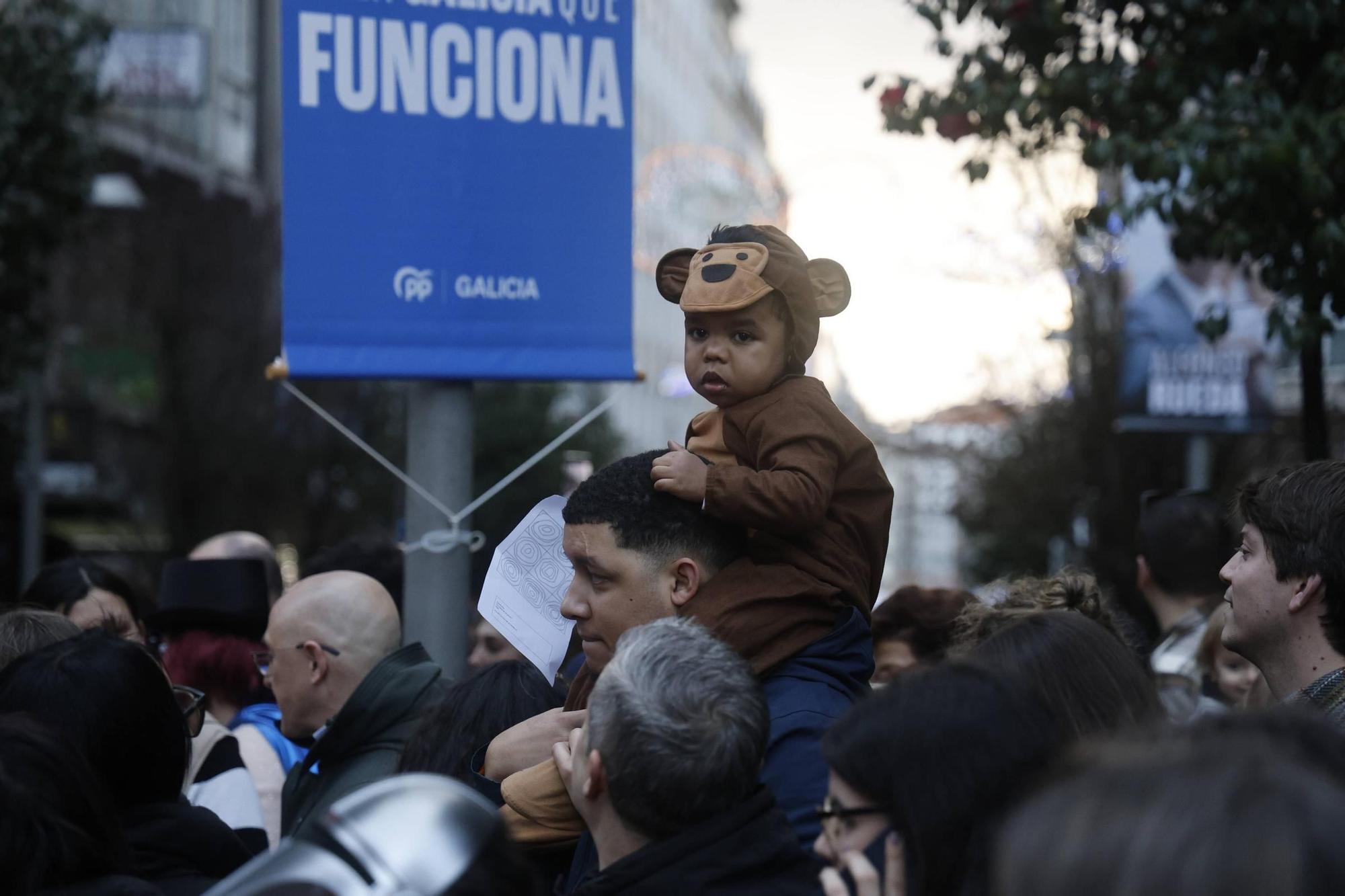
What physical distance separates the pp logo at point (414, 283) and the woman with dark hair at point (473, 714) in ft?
4.57

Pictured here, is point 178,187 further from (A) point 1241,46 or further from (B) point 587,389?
(A) point 1241,46

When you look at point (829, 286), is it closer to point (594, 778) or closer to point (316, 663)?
point (594, 778)

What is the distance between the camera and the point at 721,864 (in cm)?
239

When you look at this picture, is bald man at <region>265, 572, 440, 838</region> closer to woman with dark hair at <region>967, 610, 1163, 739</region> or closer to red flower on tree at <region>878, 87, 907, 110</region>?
woman with dark hair at <region>967, 610, 1163, 739</region>

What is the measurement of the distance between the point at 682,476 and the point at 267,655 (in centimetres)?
262

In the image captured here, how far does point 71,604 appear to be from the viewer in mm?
5238

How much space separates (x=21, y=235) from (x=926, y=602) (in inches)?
378

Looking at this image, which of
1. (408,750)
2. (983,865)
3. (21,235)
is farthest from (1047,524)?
(983,865)

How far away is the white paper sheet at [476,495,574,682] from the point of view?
11.0 ft

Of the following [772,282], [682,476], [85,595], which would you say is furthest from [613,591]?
[85,595]

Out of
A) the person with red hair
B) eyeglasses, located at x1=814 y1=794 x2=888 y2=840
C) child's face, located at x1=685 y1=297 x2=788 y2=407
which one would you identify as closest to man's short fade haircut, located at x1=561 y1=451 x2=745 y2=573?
child's face, located at x1=685 y1=297 x2=788 y2=407

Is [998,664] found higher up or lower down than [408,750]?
higher up

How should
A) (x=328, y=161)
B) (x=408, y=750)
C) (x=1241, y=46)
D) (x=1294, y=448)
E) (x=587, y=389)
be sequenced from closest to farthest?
1. (x=408, y=750)
2. (x=328, y=161)
3. (x=1241, y=46)
4. (x=1294, y=448)
5. (x=587, y=389)

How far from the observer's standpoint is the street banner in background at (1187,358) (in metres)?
14.0
